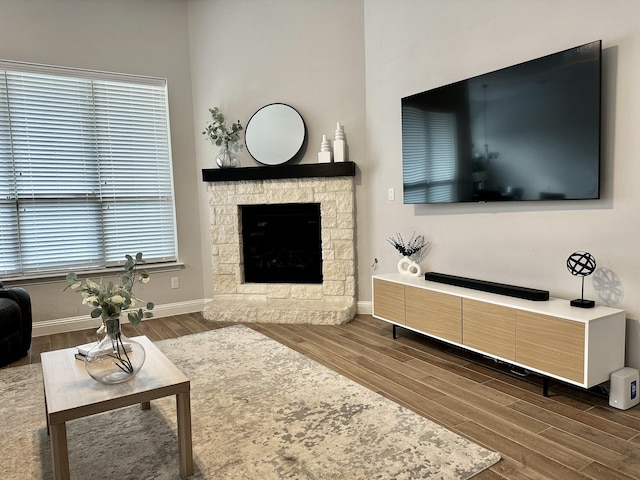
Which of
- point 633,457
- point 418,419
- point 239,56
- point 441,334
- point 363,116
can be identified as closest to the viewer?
point 633,457

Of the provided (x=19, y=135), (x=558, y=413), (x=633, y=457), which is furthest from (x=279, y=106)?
(x=633, y=457)

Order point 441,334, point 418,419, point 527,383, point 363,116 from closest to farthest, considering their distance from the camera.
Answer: point 418,419
point 527,383
point 441,334
point 363,116

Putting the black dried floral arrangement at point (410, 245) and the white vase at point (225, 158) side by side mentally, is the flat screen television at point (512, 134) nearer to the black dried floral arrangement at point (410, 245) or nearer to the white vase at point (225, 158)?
the black dried floral arrangement at point (410, 245)

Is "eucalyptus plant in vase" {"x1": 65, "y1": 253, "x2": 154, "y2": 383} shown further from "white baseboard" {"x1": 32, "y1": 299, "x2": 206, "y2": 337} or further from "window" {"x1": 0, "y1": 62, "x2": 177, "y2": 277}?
"window" {"x1": 0, "y1": 62, "x2": 177, "y2": 277}

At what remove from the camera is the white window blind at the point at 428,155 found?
346 cm

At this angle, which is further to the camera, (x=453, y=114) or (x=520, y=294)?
(x=453, y=114)

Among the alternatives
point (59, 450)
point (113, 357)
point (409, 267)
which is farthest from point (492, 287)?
point (59, 450)

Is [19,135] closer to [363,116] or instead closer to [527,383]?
[363,116]

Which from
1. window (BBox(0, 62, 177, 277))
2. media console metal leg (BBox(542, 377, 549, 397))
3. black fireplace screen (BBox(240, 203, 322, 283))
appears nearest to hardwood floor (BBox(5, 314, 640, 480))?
media console metal leg (BBox(542, 377, 549, 397))

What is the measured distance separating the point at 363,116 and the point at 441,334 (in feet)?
7.43

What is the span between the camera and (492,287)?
3.06 meters

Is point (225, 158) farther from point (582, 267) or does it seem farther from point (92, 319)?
point (582, 267)

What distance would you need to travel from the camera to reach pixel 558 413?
240 centimetres

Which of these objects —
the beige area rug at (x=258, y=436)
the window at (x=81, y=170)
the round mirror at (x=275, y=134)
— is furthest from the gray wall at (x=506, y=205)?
the window at (x=81, y=170)
